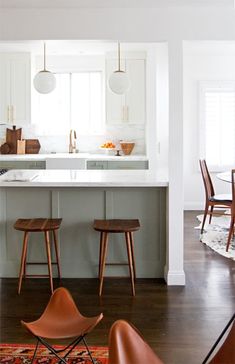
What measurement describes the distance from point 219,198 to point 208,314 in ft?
9.77

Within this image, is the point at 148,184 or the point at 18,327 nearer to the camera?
the point at 18,327

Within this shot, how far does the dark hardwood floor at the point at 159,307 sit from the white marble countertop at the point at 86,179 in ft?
2.89

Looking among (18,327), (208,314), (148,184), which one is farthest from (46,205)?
(208,314)

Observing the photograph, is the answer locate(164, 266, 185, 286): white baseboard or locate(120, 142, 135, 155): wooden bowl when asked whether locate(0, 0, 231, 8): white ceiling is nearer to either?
locate(164, 266, 185, 286): white baseboard

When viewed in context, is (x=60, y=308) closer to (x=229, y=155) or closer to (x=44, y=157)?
(x=44, y=157)

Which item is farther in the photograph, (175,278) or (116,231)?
(175,278)

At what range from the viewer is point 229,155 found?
8945 mm

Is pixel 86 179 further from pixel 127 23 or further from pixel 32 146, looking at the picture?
pixel 32 146

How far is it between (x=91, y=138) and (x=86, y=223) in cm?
356

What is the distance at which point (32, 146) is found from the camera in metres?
8.55

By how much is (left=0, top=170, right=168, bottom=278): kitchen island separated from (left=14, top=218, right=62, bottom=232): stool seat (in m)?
0.30

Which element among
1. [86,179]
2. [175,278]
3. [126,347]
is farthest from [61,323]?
[86,179]

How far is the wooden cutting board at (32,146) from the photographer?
8.53m

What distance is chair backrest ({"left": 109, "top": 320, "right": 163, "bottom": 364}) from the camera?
210 cm
